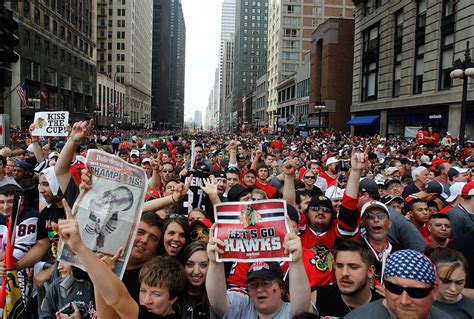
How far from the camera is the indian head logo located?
343 centimetres

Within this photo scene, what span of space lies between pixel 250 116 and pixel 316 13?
6534 centimetres

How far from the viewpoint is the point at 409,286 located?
9.22 ft

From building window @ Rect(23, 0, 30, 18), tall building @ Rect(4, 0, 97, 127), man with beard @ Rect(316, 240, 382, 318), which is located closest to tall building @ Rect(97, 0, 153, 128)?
tall building @ Rect(4, 0, 97, 127)

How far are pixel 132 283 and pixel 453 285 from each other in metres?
2.76

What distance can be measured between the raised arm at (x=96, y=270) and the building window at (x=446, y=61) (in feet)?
100.0

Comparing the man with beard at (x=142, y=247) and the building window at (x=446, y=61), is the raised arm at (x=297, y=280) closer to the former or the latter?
the man with beard at (x=142, y=247)

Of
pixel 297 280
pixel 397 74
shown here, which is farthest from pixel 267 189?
pixel 397 74

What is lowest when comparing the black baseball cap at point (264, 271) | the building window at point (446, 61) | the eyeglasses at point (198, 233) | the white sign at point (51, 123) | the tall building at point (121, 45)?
the eyeglasses at point (198, 233)

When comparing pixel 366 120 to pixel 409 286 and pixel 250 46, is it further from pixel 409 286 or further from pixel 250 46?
pixel 250 46

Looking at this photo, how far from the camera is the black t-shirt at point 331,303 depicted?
356 centimetres

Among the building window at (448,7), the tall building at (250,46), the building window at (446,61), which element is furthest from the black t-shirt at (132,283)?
the tall building at (250,46)

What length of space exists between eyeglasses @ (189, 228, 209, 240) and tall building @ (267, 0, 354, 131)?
95.0 meters

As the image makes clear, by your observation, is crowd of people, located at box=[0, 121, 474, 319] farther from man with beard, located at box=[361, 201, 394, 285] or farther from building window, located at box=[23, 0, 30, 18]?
building window, located at box=[23, 0, 30, 18]

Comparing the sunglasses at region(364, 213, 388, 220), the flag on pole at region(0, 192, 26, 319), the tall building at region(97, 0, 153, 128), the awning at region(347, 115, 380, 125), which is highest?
the tall building at region(97, 0, 153, 128)
